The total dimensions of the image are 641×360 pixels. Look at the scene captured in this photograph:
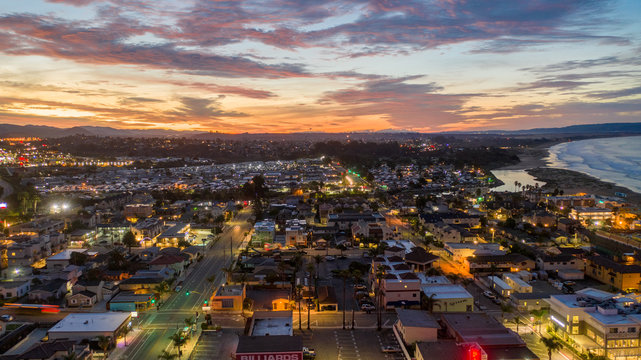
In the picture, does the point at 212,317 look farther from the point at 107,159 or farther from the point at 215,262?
the point at 107,159

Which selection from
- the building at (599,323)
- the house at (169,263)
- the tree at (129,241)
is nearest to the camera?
the building at (599,323)

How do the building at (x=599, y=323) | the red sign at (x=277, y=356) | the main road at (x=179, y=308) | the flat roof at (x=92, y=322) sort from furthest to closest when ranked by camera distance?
the flat roof at (x=92, y=322), the main road at (x=179, y=308), the building at (x=599, y=323), the red sign at (x=277, y=356)

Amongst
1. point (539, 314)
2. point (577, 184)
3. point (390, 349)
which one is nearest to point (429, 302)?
point (390, 349)

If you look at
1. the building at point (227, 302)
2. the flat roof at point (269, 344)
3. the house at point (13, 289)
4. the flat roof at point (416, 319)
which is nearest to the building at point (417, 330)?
the flat roof at point (416, 319)

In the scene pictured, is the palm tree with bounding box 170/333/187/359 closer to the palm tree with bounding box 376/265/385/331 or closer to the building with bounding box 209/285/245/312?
the building with bounding box 209/285/245/312

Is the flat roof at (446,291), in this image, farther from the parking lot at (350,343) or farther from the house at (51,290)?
the house at (51,290)

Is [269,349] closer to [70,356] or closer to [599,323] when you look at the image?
[70,356]
